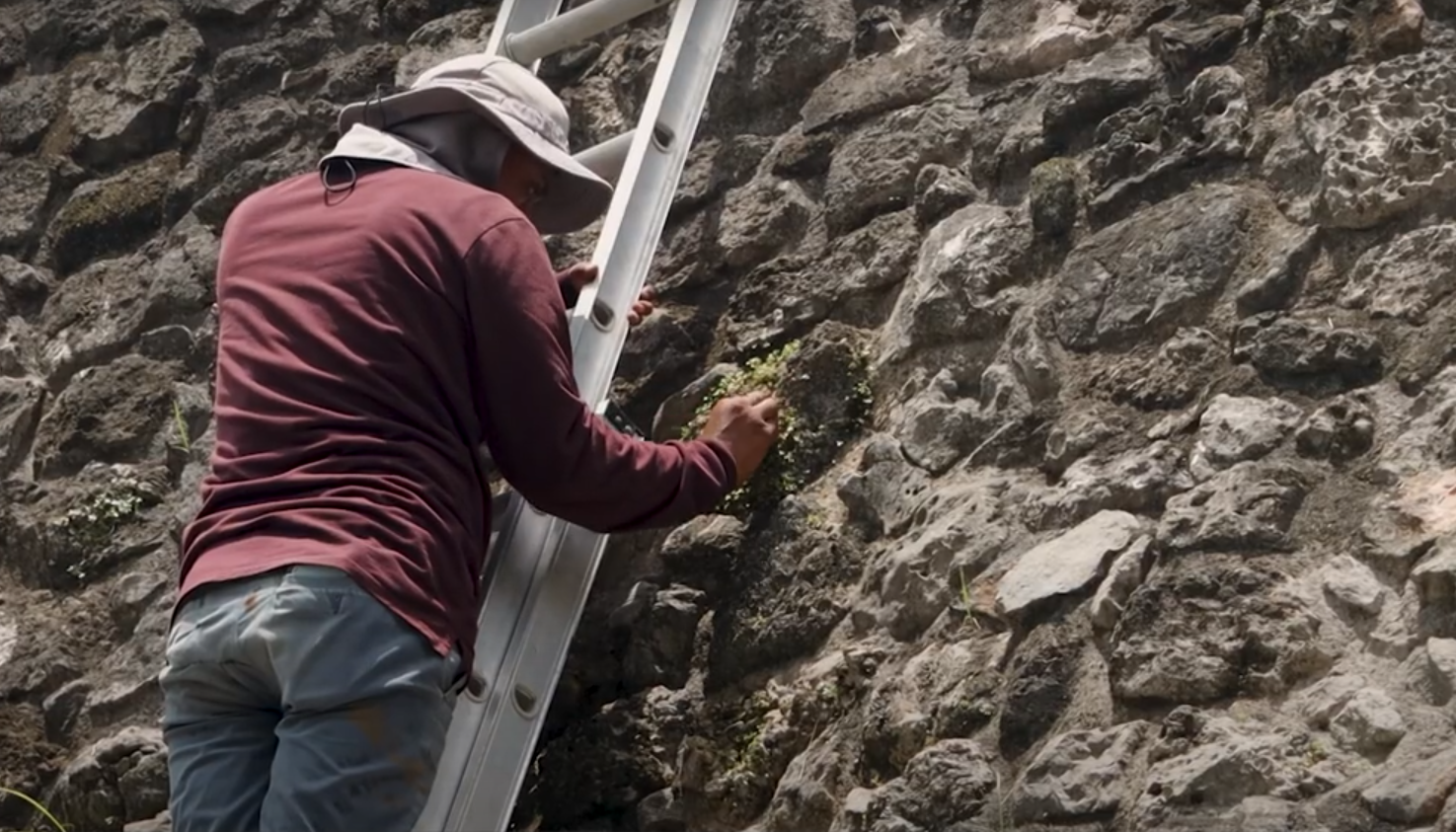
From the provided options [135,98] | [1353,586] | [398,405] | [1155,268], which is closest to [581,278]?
[398,405]

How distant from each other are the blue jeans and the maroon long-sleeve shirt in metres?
0.03

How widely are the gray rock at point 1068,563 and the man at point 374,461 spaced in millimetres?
412

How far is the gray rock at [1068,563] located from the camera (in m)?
2.62

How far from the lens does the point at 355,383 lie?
2455 mm

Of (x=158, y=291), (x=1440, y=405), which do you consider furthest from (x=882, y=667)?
(x=158, y=291)

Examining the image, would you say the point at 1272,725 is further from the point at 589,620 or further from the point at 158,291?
the point at 158,291

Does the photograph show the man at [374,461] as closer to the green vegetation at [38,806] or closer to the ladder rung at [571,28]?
the ladder rung at [571,28]

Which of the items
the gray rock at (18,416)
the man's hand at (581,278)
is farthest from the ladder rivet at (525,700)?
the gray rock at (18,416)

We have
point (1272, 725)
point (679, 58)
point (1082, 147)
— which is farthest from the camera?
point (679, 58)

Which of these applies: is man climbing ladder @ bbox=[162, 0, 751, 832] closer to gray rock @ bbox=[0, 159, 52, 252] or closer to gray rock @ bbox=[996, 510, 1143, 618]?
gray rock @ bbox=[996, 510, 1143, 618]

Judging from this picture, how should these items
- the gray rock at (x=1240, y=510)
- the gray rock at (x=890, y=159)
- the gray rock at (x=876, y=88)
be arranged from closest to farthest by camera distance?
1. the gray rock at (x=1240, y=510)
2. the gray rock at (x=890, y=159)
3. the gray rock at (x=876, y=88)

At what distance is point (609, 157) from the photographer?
10.8ft

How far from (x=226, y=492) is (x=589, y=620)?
2.68ft

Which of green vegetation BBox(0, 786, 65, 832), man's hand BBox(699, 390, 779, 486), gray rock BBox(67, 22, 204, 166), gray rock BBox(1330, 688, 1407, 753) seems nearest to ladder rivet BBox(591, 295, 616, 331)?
man's hand BBox(699, 390, 779, 486)
